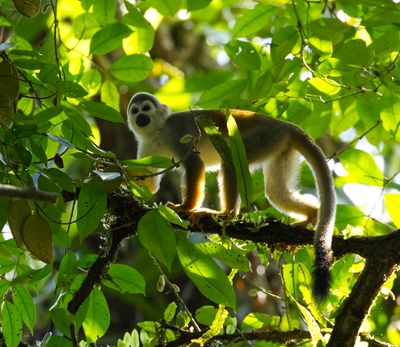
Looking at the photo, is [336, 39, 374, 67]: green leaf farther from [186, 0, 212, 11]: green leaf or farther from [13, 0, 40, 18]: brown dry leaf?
[13, 0, 40, 18]: brown dry leaf

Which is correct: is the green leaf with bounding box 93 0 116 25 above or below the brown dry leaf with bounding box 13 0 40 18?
below

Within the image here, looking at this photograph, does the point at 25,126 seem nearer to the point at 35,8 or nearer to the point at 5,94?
the point at 5,94

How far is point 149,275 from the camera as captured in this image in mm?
6438

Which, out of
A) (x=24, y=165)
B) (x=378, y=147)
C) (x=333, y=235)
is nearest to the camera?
(x=24, y=165)

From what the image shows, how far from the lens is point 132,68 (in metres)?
3.70

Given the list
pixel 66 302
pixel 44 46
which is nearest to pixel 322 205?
pixel 66 302

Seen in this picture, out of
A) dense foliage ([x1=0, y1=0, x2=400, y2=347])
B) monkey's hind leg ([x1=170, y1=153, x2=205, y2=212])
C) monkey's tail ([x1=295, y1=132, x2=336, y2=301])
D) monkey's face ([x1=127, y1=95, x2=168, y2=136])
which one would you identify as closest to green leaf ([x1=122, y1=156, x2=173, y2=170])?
dense foliage ([x1=0, y1=0, x2=400, y2=347])

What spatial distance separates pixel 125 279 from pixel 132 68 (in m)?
1.22

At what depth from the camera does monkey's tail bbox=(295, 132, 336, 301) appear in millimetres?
3143

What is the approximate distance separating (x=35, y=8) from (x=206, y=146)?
246 centimetres

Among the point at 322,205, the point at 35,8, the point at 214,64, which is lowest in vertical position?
the point at 214,64

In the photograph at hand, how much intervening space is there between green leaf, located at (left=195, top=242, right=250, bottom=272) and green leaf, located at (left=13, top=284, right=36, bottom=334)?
33.4 inches

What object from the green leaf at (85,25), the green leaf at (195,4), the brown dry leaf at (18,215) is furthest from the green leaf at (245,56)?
the brown dry leaf at (18,215)

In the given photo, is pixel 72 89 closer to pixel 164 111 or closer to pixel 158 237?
pixel 158 237
